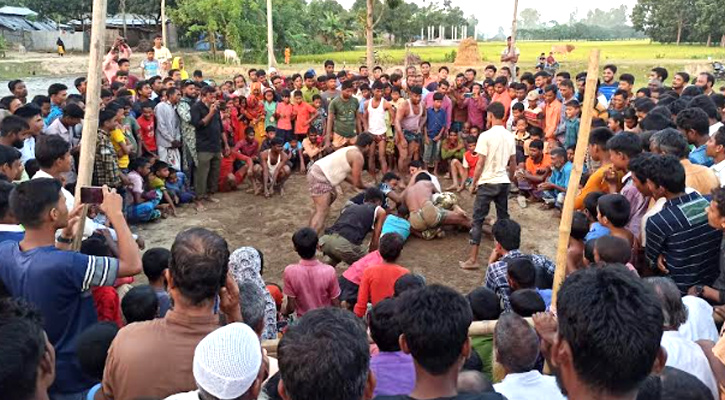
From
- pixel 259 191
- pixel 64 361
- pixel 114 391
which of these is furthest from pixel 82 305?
pixel 259 191

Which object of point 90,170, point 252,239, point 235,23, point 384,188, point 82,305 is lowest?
point 252,239

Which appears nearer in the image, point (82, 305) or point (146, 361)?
point (146, 361)

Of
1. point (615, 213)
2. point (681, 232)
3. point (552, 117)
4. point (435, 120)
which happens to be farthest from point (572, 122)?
→ point (681, 232)

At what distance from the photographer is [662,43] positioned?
54406 mm

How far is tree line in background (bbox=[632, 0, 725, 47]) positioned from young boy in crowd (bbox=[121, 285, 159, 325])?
52.5m

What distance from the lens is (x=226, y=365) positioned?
199cm

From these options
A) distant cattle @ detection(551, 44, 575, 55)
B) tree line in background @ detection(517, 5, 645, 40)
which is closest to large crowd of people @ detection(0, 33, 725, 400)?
distant cattle @ detection(551, 44, 575, 55)

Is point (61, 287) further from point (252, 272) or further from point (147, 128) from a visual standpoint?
point (147, 128)

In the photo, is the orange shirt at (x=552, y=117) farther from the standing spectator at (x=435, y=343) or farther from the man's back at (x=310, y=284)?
the standing spectator at (x=435, y=343)

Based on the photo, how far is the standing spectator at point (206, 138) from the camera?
8.95 meters

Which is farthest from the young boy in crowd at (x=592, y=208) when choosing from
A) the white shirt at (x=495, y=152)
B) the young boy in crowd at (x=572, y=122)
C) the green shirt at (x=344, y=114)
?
the green shirt at (x=344, y=114)

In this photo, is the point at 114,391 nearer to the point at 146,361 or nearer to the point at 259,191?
the point at 146,361

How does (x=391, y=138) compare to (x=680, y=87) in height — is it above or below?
below

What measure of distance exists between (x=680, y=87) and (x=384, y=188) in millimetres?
5366
